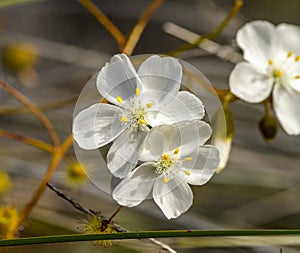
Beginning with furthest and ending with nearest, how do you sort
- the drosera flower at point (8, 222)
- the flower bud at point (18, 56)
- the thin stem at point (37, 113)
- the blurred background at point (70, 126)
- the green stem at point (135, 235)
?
the flower bud at point (18, 56) < the blurred background at point (70, 126) < the thin stem at point (37, 113) < the drosera flower at point (8, 222) < the green stem at point (135, 235)

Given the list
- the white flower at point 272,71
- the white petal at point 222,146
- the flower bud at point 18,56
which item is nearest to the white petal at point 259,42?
the white flower at point 272,71

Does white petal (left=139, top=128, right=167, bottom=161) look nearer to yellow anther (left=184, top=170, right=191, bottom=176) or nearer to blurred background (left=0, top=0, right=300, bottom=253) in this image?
yellow anther (left=184, top=170, right=191, bottom=176)

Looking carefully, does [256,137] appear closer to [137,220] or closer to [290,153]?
[290,153]

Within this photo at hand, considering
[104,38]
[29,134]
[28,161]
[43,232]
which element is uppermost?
[104,38]

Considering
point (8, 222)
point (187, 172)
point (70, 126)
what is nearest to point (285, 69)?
point (187, 172)

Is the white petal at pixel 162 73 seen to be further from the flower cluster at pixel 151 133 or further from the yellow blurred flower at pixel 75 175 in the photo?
the yellow blurred flower at pixel 75 175

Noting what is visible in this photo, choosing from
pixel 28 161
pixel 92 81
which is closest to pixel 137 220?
pixel 28 161

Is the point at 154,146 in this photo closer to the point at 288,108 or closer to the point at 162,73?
the point at 162,73

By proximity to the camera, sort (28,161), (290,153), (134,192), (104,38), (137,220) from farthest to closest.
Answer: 1. (104,38)
2. (290,153)
3. (28,161)
4. (137,220)
5. (134,192)
